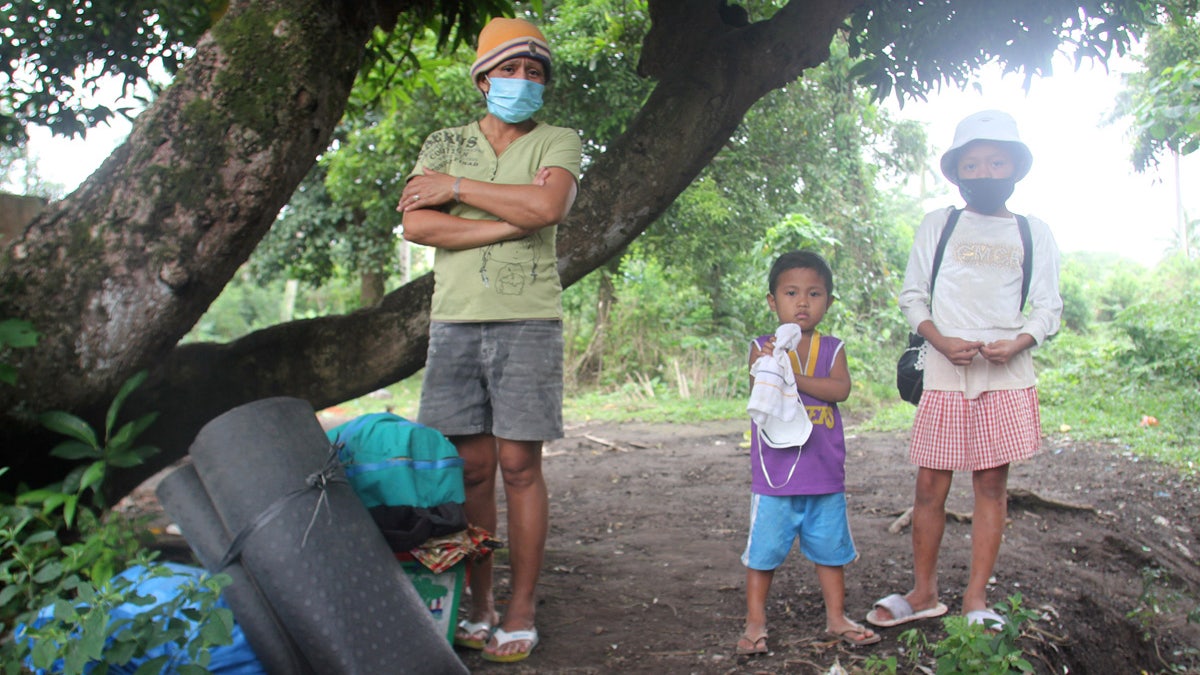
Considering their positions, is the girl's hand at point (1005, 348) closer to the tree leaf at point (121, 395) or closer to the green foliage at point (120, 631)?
the green foliage at point (120, 631)

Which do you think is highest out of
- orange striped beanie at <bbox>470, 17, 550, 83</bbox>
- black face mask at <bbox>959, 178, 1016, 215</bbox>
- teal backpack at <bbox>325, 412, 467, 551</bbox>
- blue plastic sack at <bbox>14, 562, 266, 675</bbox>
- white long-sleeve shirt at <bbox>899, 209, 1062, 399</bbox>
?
orange striped beanie at <bbox>470, 17, 550, 83</bbox>

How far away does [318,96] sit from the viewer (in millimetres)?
3332

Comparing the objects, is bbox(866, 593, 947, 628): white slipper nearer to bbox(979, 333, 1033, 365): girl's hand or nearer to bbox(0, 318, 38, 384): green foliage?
bbox(979, 333, 1033, 365): girl's hand

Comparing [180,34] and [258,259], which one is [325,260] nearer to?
[258,259]

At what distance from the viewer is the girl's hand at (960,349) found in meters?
3.20

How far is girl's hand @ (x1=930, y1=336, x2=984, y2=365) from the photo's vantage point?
126 inches

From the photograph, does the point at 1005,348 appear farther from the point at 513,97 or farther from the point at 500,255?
the point at 513,97

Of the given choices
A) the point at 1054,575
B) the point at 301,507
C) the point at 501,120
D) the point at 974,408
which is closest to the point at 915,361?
the point at 974,408

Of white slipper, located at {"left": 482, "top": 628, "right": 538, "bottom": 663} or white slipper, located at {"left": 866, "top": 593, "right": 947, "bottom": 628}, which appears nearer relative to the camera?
white slipper, located at {"left": 482, "top": 628, "right": 538, "bottom": 663}

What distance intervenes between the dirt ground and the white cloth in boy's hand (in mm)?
763

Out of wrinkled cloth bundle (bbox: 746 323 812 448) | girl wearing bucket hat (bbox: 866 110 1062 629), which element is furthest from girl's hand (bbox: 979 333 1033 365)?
wrinkled cloth bundle (bbox: 746 323 812 448)

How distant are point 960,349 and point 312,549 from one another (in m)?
2.13

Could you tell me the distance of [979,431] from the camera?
3268 millimetres

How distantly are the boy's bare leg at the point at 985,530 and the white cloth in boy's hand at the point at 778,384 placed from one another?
73cm
